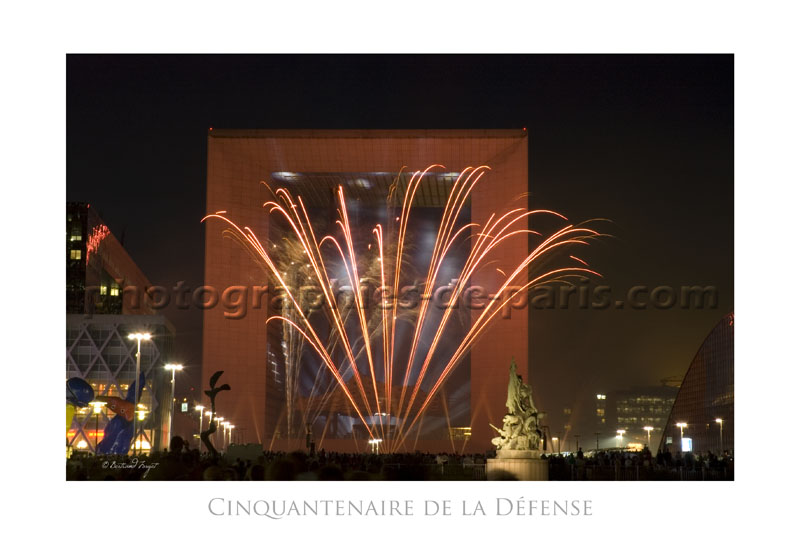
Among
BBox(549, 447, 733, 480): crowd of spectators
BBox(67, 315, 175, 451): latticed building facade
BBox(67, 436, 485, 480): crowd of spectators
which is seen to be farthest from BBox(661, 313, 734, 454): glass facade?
BBox(67, 436, 485, 480): crowd of spectators

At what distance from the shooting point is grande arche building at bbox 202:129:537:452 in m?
43.8

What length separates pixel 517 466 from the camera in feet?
76.8

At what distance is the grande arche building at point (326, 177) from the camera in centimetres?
4378

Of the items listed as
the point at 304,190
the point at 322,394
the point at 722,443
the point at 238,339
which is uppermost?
the point at 304,190

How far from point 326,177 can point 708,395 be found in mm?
47973

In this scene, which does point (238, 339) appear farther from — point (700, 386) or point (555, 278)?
point (700, 386)

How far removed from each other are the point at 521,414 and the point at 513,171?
22344 mm

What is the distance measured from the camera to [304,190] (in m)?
48.0

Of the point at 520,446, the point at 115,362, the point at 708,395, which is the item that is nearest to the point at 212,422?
the point at 520,446

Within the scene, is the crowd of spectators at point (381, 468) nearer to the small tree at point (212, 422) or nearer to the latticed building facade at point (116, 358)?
the small tree at point (212, 422)

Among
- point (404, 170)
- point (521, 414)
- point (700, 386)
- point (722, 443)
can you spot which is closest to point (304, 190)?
point (404, 170)

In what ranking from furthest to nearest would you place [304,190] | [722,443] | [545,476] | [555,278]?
[722,443], [304,190], [555,278], [545,476]

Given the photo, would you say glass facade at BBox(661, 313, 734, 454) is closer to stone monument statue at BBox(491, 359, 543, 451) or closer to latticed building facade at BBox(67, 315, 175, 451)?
latticed building facade at BBox(67, 315, 175, 451)

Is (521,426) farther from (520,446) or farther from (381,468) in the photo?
(381,468)
